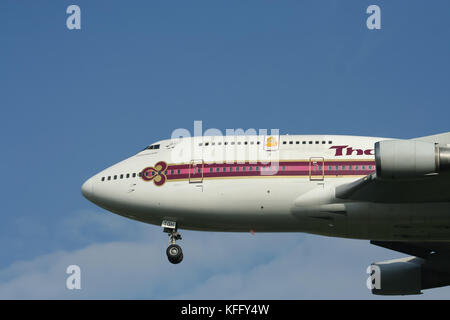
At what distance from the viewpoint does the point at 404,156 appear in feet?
113

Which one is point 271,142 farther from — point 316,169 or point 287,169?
point 316,169

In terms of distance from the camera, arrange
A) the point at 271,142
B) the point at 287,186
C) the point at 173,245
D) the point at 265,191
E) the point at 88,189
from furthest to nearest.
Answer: the point at 88,189 → the point at 173,245 → the point at 271,142 → the point at 265,191 → the point at 287,186

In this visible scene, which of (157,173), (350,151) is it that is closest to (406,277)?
(350,151)

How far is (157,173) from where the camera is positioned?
1636 inches

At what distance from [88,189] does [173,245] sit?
5.23 metres

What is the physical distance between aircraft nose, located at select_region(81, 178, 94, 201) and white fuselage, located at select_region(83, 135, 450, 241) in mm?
479

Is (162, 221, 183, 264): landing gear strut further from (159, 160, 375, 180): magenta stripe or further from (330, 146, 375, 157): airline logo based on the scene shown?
(330, 146, 375, 157): airline logo

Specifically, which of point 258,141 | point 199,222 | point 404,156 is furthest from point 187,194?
point 404,156

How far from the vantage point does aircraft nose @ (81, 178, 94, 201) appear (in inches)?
1686

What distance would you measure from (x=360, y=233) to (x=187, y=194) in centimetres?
806

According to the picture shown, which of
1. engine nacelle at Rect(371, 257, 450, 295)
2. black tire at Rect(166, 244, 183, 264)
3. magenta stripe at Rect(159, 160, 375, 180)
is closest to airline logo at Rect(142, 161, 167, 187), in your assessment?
magenta stripe at Rect(159, 160, 375, 180)

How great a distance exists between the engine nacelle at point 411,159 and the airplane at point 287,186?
4 cm

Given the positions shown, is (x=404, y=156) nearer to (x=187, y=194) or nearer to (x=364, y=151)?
(x=364, y=151)

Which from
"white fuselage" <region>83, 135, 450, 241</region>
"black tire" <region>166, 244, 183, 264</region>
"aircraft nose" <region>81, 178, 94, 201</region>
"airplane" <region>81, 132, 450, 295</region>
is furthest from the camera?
"aircraft nose" <region>81, 178, 94, 201</region>
